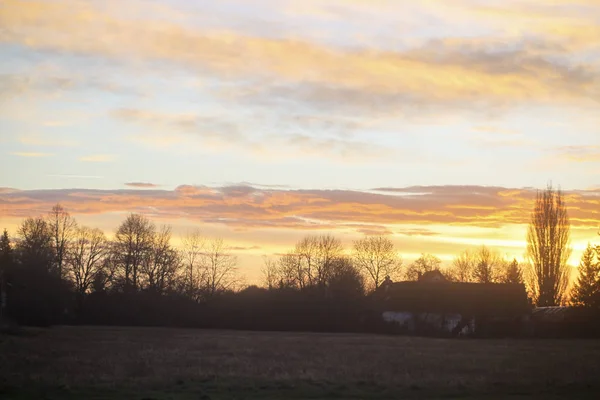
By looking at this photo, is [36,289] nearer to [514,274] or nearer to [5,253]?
[5,253]

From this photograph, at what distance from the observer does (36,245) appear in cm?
8338

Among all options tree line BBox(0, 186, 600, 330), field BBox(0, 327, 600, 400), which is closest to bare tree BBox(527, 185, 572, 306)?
Result: tree line BBox(0, 186, 600, 330)

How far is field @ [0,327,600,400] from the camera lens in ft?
74.9

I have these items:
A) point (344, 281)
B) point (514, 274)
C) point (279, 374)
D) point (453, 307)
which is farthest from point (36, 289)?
point (514, 274)

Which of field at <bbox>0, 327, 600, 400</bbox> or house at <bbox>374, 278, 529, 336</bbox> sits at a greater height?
field at <bbox>0, 327, 600, 400</bbox>

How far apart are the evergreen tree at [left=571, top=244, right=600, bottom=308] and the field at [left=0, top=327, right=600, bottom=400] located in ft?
96.1

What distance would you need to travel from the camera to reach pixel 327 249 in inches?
4641

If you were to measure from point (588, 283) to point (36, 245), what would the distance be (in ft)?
205

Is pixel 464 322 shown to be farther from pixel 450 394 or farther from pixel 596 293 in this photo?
pixel 450 394

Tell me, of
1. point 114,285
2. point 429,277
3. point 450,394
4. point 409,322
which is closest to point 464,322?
point 409,322

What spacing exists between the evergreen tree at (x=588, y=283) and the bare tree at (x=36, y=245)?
2200 inches

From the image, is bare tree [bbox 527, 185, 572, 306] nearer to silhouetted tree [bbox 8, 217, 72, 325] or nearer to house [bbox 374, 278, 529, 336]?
house [bbox 374, 278, 529, 336]

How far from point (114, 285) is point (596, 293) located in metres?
56.3

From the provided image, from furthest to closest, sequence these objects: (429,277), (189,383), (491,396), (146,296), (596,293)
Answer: (429,277), (146,296), (596,293), (189,383), (491,396)
